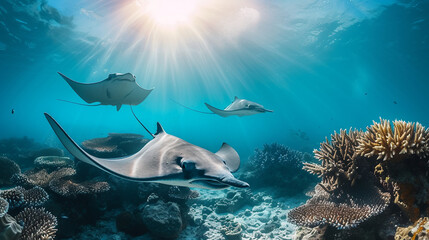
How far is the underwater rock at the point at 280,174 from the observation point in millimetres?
7574

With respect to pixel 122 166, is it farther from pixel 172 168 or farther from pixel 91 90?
pixel 91 90

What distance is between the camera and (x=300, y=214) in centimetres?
303

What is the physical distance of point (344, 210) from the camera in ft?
9.18

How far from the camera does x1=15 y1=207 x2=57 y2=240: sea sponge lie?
9.71ft

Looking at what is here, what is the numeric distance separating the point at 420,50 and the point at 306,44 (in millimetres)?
16464

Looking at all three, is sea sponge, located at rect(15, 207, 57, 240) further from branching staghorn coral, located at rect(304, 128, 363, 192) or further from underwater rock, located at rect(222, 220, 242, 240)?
branching staghorn coral, located at rect(304, 128, 363, 192)

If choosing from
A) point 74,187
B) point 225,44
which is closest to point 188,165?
point 74,187

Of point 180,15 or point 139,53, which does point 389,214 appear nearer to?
point 180,15

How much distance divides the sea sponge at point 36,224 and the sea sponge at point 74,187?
1052 mm

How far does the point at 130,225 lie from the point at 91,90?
193 inches

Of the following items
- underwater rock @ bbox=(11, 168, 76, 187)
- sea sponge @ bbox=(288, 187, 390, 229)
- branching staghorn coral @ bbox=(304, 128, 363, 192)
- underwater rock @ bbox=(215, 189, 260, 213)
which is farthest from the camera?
underwater rock @ bbox=(215, 189, 260, 213)

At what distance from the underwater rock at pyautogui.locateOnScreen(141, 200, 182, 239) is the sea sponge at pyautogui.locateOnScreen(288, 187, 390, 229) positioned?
2.55 m

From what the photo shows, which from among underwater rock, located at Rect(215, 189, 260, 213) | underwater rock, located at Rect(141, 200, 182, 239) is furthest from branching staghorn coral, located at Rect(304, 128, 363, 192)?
underwater rock, located at Rect(215, 189, 260, 213)

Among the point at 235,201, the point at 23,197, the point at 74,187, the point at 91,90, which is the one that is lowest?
the point at 23,197
